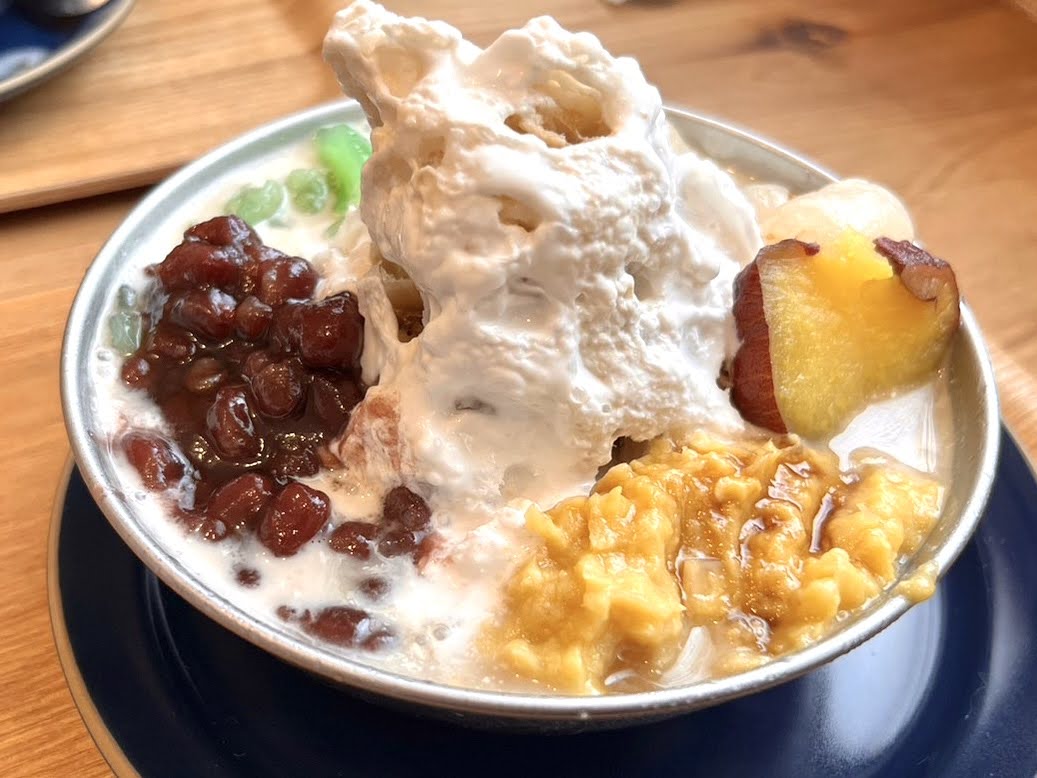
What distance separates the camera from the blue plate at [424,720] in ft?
3.64

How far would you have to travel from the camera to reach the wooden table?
1.61 m

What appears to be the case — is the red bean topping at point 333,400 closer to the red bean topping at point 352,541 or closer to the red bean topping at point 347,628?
the red bean topping at point 352,541

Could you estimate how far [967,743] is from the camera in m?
1.16

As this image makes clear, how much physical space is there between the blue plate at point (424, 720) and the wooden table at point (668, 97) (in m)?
0.17

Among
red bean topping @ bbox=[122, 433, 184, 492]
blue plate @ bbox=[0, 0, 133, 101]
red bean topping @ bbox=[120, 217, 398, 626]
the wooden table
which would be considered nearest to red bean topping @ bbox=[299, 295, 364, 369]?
red bean topping @ bbox=[120, 217, 398, 626]

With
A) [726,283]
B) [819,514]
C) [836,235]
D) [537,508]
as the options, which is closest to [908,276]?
[836,235]

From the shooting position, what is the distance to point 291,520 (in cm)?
108

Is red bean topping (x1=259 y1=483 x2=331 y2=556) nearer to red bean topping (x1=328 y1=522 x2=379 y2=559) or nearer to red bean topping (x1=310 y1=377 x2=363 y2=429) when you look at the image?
red bean topping (x1=328 y1=522 x2=379 y2=559)

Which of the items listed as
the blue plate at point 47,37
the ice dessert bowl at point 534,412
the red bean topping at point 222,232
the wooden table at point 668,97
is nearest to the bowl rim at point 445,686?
the ice dessert bowl at point 534,412

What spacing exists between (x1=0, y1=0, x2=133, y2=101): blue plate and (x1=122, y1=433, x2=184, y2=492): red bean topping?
1.19 m

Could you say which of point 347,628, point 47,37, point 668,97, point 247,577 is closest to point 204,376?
point 247,577

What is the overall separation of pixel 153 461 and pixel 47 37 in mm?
1508

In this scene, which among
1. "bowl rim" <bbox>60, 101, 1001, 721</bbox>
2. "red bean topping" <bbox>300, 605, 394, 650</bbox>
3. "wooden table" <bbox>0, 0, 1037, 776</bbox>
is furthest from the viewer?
"wooden table" <bbox>0, 0, 1037, 776</bbox>

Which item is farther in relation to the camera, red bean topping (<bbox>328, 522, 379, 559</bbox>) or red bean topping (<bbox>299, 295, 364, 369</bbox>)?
red bean topping (<bbox>299, 295, 364, 369</bbox>)
